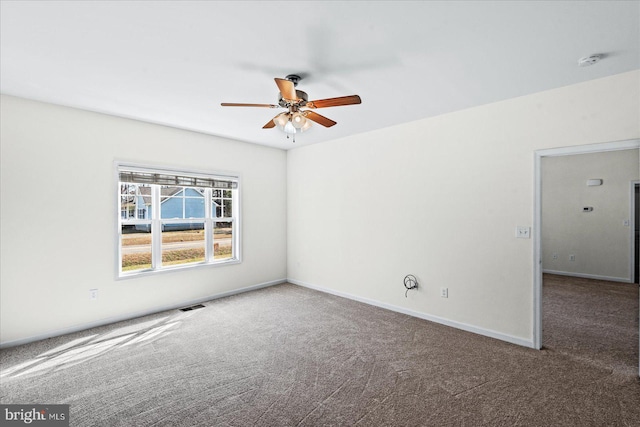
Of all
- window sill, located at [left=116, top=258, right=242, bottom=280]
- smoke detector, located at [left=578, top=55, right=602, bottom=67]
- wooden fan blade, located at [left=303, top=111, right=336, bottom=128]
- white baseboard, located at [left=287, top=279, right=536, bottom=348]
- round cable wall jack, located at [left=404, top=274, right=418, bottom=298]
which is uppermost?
smoke detector, located at [left=578, top=55, right=602, bottom=67]

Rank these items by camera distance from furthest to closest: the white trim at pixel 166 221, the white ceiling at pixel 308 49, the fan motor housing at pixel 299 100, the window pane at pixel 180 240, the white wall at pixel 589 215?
the white wall at pixel 589 215 → the window pane at pixel 180 240 → the white trim at pixel 166 221 → the fan motor housing at pixel 299 100 → the white ceiling at pixel 308 49

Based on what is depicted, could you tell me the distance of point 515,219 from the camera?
309 cm

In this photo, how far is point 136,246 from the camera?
15.3 ft

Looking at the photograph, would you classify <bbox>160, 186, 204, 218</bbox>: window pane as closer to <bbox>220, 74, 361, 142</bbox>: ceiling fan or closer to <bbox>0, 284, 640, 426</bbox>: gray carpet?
<bbox>0, 284, 640, 426</bbox>: gray carpet

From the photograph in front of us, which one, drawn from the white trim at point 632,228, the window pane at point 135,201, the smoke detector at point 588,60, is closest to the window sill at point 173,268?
the window pane at point 135,201

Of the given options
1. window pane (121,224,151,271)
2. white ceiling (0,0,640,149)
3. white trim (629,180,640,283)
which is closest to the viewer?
white ceiling (0,0,640,149)

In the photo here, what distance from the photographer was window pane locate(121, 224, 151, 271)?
4223 mm

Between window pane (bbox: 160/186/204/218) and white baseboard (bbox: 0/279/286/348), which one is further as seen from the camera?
window pane (bbox: 160/186/204/218)

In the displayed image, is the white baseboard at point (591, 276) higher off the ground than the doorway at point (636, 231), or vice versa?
the doorway at point (636, 231)

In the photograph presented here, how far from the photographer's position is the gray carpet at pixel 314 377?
2.00m

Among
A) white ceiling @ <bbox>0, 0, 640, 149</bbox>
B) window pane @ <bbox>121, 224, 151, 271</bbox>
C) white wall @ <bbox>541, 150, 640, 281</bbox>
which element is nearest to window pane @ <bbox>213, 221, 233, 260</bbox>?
window pane @ <bbox>121, 224, 151, 271</bbox>

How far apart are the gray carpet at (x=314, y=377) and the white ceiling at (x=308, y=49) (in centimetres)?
254

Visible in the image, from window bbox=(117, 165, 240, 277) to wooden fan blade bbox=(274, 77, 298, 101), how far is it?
8.71 feet

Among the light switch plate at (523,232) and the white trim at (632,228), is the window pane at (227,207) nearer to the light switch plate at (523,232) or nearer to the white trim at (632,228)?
the light switch plate at (523,232)
